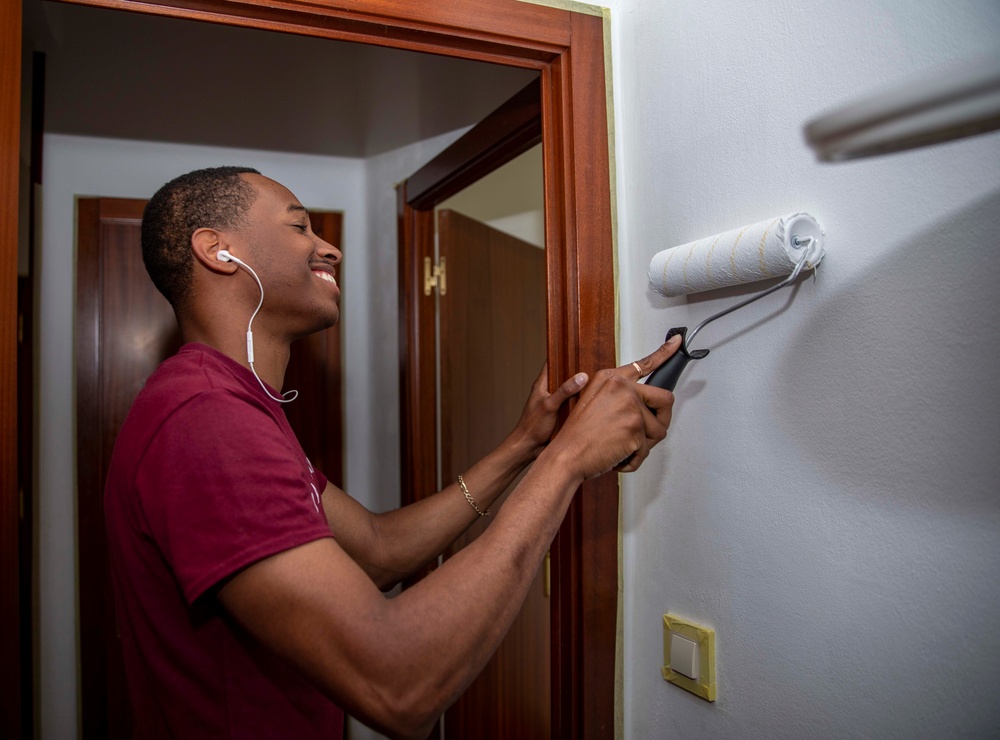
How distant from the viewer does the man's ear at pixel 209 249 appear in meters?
0.94

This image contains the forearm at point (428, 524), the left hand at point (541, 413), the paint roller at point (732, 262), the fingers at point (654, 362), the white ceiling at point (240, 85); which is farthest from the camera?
the white ceiling at point (240, 85)

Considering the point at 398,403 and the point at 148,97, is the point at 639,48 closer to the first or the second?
the point at 398,403

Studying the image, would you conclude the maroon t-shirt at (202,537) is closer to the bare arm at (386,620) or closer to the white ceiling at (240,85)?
the bare arm at (386,620)

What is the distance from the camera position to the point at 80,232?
204 centimetres

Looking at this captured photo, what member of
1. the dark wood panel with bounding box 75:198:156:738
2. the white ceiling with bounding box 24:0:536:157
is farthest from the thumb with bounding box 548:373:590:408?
the dark wood panel with bounding box 75:198:156:738

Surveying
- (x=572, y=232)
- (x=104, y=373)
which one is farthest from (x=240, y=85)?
(x=572, y=232)

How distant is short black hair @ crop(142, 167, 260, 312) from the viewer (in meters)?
0.96

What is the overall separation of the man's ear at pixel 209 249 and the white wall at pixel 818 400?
1.94 feet

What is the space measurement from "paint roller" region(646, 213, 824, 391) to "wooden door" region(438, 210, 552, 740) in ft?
3.61

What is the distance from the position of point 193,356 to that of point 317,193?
165 cm

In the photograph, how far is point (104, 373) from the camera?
204 centimetres

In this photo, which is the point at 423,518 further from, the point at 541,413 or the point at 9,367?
the point at 9,367

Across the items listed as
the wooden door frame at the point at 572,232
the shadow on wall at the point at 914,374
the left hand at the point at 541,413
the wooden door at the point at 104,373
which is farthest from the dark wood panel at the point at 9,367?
the wooden door at the point at 104,373

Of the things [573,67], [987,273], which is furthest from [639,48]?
[987,273]
